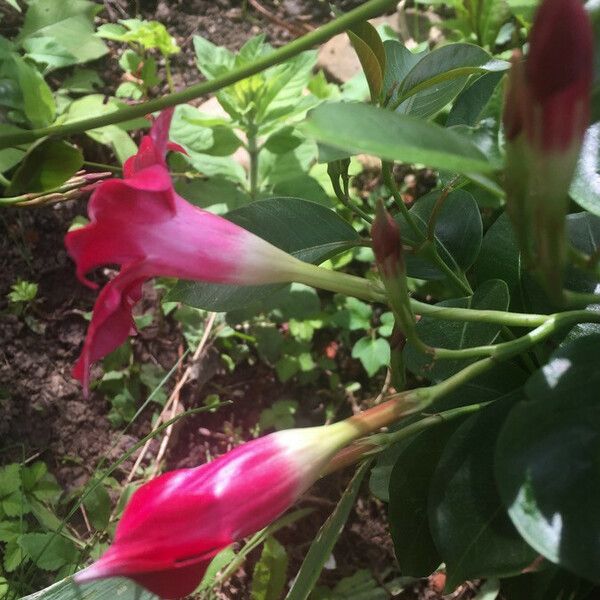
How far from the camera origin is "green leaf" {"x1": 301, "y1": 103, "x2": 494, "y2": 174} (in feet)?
1.17

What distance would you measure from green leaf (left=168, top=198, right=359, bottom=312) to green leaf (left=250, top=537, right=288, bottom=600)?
0.52 metres

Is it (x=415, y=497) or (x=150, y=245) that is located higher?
(x=150, y=245)

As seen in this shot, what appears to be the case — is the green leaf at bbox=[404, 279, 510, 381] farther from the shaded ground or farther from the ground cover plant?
the shaded ground

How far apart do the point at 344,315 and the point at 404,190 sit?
1.31ft

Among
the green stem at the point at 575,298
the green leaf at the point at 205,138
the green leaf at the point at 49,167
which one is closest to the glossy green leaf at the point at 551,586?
the green stem at the point at 575,298

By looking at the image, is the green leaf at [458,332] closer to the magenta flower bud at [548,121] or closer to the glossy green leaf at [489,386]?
the glossy green leaf at [489,386]

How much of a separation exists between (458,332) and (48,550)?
A: 731 mm

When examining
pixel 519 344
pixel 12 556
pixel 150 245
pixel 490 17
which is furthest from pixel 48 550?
pixel 490 17

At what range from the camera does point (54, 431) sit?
1282 mm

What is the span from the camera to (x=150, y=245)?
538mm

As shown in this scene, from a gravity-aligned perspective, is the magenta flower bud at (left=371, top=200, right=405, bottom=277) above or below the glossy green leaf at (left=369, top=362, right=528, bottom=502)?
above

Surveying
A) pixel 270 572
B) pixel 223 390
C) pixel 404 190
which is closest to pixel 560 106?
pixel 270 572

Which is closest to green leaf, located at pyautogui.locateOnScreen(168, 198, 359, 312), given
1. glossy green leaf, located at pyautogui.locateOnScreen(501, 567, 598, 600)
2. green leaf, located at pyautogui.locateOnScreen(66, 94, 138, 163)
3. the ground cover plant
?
the ground cover plant

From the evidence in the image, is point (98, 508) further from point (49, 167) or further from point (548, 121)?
point (548, 121)
